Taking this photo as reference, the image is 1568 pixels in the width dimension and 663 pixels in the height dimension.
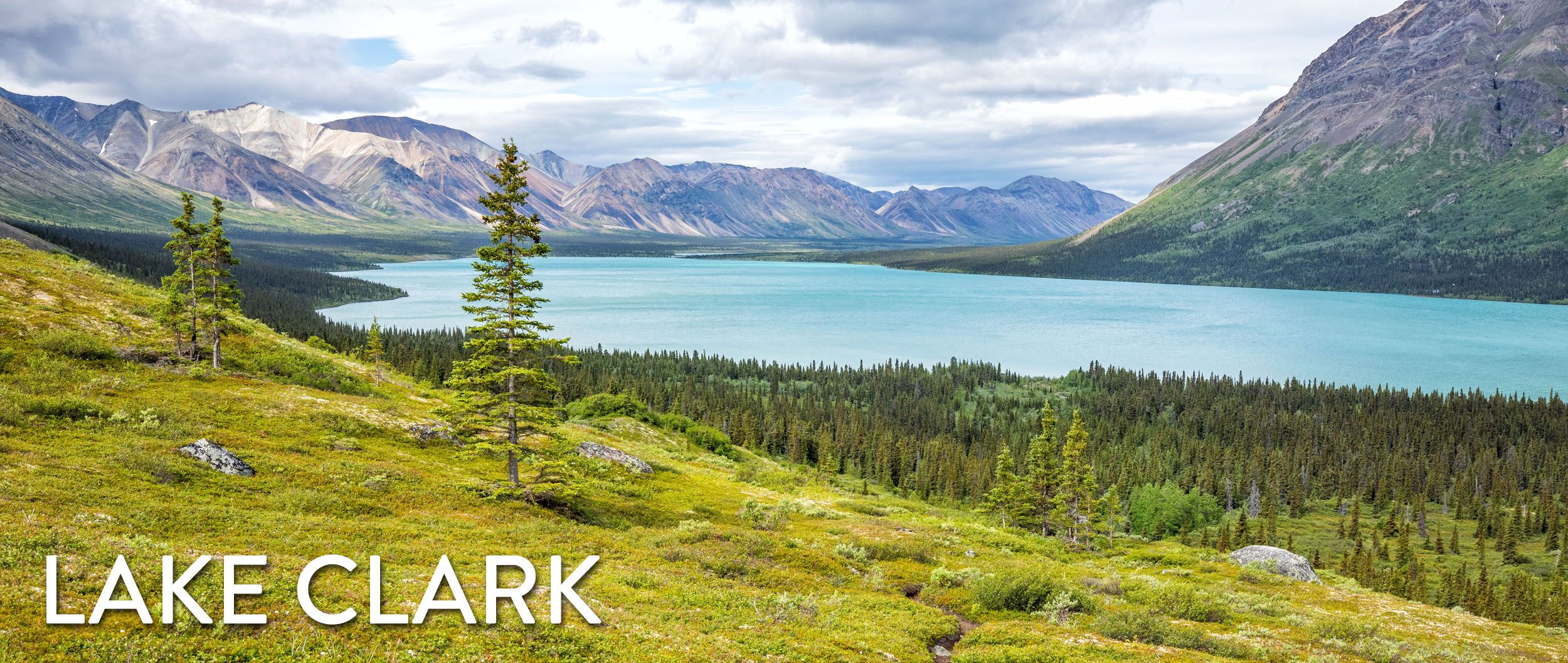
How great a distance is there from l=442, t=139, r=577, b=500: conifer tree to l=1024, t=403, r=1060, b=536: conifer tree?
4442 cm

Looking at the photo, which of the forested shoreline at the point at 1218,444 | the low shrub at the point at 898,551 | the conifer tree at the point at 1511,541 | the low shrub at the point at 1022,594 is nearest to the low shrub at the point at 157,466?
the low shrub at the point at 898,551

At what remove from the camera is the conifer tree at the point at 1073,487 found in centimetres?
6750

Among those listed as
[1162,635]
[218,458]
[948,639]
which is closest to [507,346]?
[218,458]

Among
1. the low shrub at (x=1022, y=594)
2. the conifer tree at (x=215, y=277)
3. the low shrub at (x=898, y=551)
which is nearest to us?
Answer: the low shrub at (x=1022, y=594)

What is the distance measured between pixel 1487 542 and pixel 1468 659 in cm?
9223

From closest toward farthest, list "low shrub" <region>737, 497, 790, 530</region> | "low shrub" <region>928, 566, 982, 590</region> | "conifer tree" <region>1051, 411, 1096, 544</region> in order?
"low shrub" <region>928, 566, 982, 590</region>
"low shrub" <region>737, 497, 790, 530</region>
"conifer tree" <region>1051, 411, 1096, 544</region>

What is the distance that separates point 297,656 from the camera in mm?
17625

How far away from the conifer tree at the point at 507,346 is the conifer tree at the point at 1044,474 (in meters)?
44.4

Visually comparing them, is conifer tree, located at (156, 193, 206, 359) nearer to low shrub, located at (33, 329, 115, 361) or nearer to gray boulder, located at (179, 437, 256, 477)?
low shrub, located at (33, 329, 115, 361)

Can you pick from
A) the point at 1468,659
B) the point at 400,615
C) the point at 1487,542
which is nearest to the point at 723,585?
the point at 400,615

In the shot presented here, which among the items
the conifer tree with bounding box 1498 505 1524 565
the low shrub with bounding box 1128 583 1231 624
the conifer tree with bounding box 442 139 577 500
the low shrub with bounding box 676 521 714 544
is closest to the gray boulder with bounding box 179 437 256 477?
the conifer tree with bounding box 442 139 577 500

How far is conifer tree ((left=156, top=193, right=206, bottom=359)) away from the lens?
5300cm

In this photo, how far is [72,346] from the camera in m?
48.2

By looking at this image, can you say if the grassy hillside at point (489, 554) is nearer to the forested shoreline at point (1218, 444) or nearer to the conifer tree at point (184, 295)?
the conifer tree at point (184, 295)
